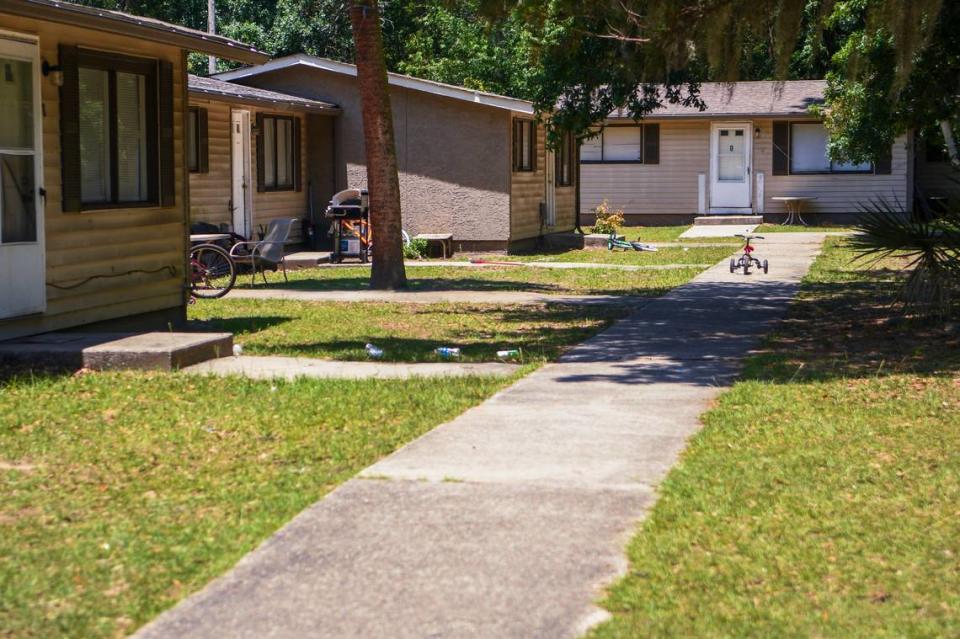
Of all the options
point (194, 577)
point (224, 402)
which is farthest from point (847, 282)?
point (194, 577)

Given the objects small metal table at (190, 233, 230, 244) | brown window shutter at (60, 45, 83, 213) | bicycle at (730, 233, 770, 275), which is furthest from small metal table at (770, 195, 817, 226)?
brown window shutter at (60, 45, 83, 213)

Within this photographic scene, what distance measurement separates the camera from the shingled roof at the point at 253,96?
20547mm

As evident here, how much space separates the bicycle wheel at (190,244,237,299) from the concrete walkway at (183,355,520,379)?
606 centimetres

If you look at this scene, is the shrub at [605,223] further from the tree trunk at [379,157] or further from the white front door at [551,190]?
the tree trunk at [379,157]

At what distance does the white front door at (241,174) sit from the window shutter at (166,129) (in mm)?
8887

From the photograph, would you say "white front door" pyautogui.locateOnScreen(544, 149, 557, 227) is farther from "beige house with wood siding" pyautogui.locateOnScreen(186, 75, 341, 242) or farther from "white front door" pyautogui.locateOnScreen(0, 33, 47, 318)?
"white front door" pyautogui.locateOnScreen(0, 33, 47, 318)

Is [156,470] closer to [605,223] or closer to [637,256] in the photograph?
[637,256]

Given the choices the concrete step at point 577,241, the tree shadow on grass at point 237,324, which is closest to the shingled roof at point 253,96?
the concrete step at point 577,241

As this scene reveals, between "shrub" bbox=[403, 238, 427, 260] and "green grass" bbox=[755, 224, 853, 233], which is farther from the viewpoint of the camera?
"green grass" bbox=[755, 224, 853, 233]

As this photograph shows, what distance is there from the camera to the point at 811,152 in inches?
1372

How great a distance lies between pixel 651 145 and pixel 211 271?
20.5 m

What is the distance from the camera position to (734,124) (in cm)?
3512

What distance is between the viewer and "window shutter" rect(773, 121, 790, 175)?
34.8 meters

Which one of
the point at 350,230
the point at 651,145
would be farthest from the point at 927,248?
the point at 651,145
